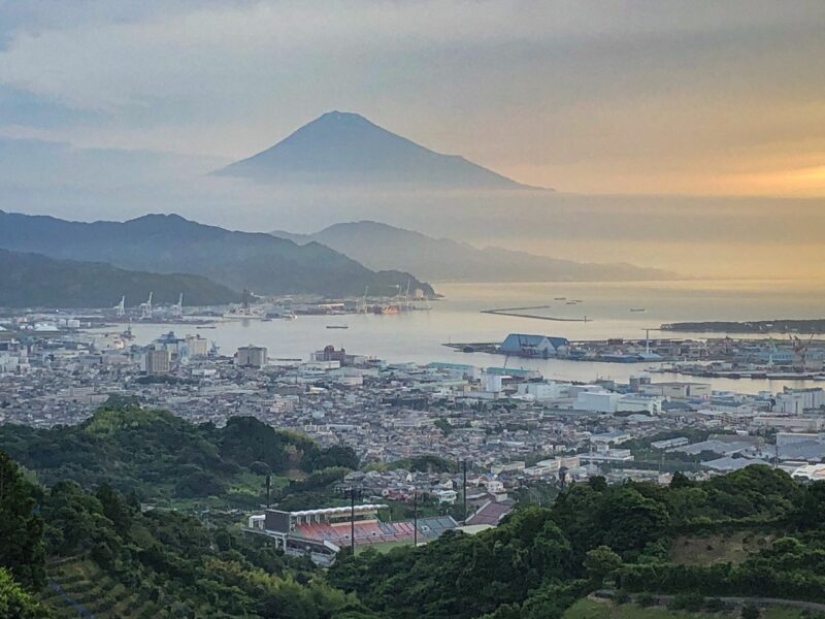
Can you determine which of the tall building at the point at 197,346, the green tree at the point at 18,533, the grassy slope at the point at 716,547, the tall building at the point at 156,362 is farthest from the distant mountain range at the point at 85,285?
the green tree at the point at 18,533

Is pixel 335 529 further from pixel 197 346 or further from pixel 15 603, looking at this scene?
pixel 197 346

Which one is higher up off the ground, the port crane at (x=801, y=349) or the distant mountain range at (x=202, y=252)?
the distant mountain range at (x=202, y=252)

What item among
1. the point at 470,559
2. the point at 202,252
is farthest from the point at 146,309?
the point at 470,559

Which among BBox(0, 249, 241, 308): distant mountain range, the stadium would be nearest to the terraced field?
the stadium

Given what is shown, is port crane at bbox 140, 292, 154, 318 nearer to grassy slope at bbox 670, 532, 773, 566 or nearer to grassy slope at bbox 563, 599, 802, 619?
grassy slope at bbox 670, 532, 773, 566

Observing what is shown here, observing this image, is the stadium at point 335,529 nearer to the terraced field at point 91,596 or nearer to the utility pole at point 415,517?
the utility pole at point 415,517

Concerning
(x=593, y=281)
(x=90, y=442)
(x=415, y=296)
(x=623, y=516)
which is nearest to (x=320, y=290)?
(x=415, y=296)

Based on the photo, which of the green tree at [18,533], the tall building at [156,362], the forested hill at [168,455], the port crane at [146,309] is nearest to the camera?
the green tree at [18,533]
